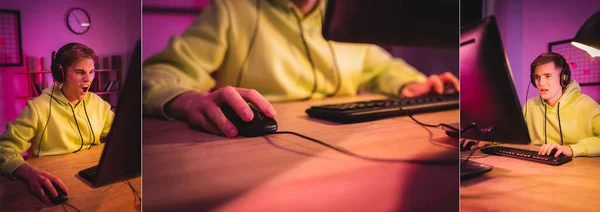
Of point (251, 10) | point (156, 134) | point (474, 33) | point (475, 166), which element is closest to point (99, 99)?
Answer: point (156, 134)

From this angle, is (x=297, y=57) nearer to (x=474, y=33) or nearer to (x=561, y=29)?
(x=474, y=33)

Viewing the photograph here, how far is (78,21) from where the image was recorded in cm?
134

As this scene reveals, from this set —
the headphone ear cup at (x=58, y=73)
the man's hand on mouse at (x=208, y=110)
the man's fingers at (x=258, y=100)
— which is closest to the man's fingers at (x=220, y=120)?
the man's hand on mouse at (x=208, y=110)

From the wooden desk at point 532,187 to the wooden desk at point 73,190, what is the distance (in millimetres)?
1309

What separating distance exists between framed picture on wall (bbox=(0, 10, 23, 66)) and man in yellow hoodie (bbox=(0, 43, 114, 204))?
0.11 m

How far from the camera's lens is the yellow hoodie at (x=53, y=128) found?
1272 millimetres

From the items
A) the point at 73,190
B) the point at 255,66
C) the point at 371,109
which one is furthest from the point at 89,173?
the point at 371,109

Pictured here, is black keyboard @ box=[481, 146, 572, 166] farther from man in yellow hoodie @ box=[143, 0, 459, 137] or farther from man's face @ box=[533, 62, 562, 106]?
man in yellow hoodie @ box=[143, 0, 459, 137]

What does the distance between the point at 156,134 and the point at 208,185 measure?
244mm

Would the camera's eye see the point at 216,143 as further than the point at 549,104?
No

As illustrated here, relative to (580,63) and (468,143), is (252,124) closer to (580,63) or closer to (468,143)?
(468,143)

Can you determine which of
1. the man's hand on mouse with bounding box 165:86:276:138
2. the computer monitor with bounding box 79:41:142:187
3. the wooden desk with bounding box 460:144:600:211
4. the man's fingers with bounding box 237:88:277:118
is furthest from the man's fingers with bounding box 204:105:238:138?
the wooden desk with bounding box 460:144:600:211

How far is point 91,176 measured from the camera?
1298 mm

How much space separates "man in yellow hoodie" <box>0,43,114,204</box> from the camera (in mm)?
1264
